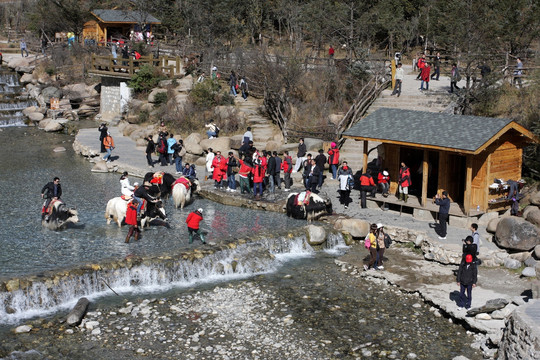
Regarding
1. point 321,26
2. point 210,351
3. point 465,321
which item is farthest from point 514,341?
point 321,26

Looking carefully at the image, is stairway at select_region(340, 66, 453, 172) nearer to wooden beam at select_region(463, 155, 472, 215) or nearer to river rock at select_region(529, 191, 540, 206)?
wooden beam at select_region(463, 155, 472, 215)

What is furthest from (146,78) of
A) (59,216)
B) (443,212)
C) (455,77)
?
(443,212)

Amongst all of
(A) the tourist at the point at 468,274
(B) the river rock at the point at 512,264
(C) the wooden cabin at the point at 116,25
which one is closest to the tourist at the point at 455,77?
(B) the river rock at the point at 512,264

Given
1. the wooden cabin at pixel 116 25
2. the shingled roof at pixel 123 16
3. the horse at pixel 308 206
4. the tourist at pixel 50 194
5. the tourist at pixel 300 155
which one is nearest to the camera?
the tourist at pixel 50 194

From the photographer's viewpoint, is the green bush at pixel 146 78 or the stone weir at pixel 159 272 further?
the green bush at pixel 146 78

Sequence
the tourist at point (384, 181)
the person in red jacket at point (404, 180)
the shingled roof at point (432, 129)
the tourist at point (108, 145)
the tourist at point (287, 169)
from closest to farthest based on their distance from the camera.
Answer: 1. the shingled roof at point (432, 129)
2. the person in red jacket at point (404, 180)
3. the tourist at point (384, 181)
4. the tourist at point (287, 169)
5. the tourist at point (108, 145)

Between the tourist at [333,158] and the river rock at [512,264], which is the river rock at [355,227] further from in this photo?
the tourist at [333,158]

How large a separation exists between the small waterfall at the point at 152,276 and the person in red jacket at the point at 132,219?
2065 mm

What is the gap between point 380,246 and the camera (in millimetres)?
19875

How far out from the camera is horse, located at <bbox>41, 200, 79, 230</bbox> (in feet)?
71.0

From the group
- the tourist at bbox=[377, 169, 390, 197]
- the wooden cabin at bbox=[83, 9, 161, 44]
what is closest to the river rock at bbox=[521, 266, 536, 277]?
the tourist at bbox=[377, 169, 390, 197]

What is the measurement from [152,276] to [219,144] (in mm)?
13286

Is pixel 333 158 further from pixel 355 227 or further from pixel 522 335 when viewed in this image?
pixel 522 335

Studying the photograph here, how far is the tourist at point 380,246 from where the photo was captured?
19688mm
